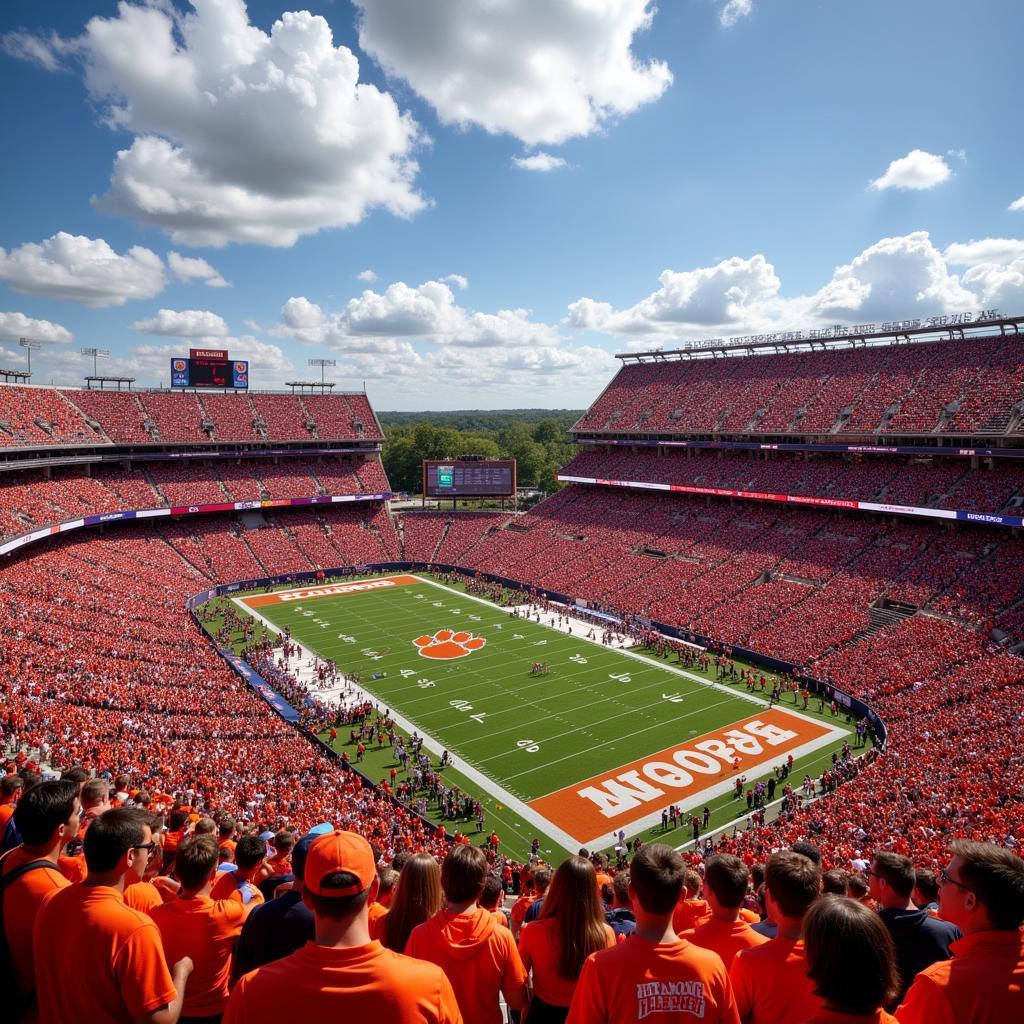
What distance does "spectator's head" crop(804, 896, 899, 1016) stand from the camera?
2.54 m

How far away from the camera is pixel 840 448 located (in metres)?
43.0

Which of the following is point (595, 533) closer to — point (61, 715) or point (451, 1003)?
point (61, 715)

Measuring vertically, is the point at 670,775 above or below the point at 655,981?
below

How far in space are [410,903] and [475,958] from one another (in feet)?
1.82

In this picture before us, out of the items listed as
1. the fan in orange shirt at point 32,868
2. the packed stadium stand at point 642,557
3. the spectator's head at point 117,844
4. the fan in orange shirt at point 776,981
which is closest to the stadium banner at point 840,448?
the packed stadium stand at point 642,557

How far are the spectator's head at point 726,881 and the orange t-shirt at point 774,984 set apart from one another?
542 millimetres

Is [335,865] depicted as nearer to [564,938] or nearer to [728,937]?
[564,938]

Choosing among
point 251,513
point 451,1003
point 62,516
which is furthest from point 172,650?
point 451,1003

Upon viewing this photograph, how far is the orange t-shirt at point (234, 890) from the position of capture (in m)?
5.37

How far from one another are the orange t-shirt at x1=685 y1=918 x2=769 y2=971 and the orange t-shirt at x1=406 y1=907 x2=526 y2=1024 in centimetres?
123

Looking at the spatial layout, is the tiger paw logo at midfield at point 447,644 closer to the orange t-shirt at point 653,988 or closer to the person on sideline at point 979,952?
the person on sideline at point 979,952

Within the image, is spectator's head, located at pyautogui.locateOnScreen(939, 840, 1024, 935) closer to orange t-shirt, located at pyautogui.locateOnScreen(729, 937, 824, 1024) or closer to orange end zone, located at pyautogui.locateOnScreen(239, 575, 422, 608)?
orange t-shirt, located at pyautogui.locateOnScreen(729, 937, 824, 1024)

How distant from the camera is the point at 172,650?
102ft

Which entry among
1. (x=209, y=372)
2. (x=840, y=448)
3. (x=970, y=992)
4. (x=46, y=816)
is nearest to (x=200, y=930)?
(x=46, y=816)
